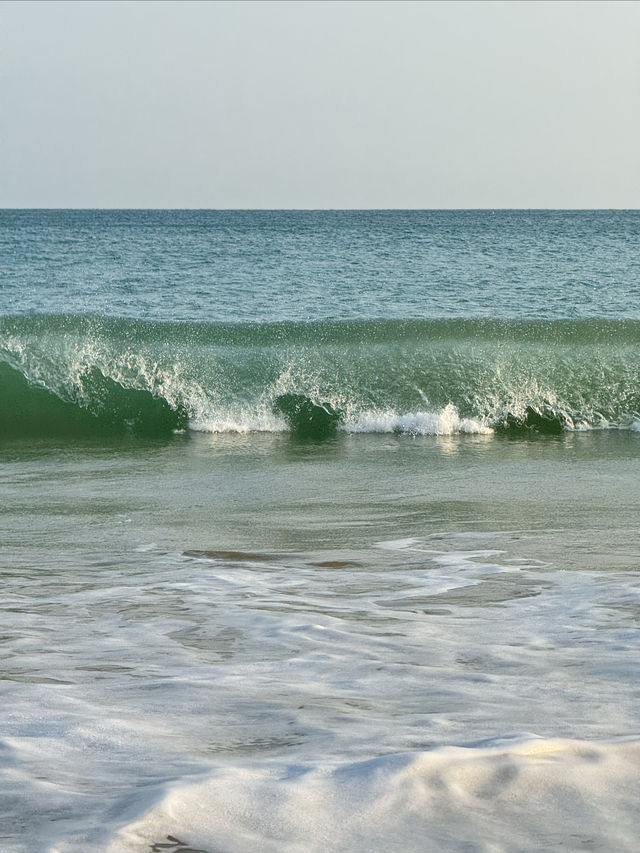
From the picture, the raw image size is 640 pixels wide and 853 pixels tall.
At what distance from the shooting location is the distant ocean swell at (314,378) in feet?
39.8

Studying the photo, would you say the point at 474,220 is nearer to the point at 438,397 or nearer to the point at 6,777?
the point at 438,397

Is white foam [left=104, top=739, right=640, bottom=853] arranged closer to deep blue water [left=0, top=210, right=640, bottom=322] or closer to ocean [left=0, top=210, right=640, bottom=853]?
ocean [left=0, top=210, right=640, bottom=853]

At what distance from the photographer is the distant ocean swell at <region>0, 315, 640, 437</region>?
1213cm

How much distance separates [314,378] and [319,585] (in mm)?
8377

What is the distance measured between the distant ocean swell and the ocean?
0.06 meters

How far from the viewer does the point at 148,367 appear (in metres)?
13.5

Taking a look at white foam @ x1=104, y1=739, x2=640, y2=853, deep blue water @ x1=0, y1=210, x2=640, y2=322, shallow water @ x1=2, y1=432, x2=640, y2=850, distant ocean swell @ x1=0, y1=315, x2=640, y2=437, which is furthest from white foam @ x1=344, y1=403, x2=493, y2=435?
white foam @ x1=104, y1=739, x2=640, y2=853

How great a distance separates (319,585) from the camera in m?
5.10

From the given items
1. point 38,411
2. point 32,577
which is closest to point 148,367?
point 38,411

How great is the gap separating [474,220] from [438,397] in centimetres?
4526

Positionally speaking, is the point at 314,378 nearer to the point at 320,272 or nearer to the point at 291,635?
the point at 291,635

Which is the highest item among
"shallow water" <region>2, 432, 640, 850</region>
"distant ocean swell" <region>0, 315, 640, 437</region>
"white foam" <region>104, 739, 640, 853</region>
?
"distant ocean swell" <region>0, 315, 640, 437</region>

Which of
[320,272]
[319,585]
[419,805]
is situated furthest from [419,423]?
[320,272]

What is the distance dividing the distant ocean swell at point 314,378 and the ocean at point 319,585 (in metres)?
0.06
